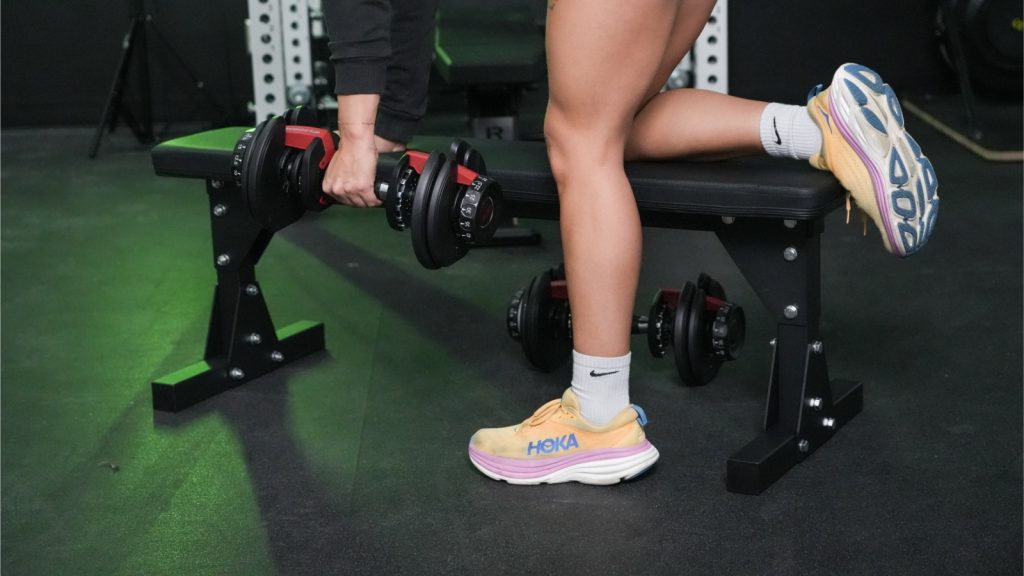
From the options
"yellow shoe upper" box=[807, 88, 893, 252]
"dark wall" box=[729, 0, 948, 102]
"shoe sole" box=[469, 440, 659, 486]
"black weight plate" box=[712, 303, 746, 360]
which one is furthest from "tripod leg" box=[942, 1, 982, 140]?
"shoe sole" box=[469, 440, 659, 486]

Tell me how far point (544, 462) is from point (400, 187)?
45 centimetres

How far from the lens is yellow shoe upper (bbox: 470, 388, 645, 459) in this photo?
5.37 ft

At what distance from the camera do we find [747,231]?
168cm

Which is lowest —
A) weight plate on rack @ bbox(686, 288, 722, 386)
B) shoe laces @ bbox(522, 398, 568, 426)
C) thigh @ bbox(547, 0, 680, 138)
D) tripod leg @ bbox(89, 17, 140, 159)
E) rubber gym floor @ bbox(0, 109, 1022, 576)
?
rubber gym floor @ bbox(0, 109, 1022, 576)

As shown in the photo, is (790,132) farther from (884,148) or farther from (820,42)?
(820,42)

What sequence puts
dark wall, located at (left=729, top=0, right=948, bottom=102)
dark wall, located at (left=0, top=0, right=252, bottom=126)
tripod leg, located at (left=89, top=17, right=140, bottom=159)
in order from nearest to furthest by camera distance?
tripod leg, located at (left=89, top=17, right=140, bottom=159)
dark wall, located at (left=0, top=0, right=252, bottom=126)
dark wall, located at (left=729, top=0, right=948, bottom=102)

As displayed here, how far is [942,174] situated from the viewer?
373 centimetres

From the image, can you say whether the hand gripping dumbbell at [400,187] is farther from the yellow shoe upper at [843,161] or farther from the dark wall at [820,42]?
the dark wall at [820,42]

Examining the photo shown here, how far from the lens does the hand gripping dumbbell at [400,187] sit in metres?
1.57

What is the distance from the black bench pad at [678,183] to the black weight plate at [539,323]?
6.7 inches

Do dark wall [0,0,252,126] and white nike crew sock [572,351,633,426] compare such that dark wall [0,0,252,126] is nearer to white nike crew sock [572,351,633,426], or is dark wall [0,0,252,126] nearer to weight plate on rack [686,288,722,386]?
weight plate on rack [686,288,722,386]

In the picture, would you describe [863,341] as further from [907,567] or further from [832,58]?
[832,58]

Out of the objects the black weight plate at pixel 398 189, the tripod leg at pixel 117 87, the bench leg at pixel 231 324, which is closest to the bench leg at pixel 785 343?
the black weight plate at pixel 398 189

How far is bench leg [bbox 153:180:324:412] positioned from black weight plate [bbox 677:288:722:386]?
2.43ft
